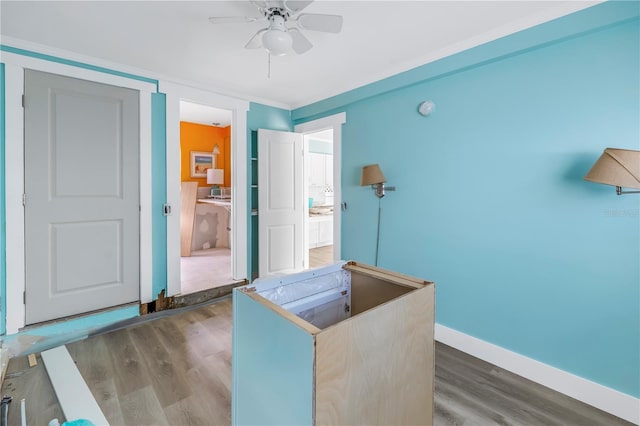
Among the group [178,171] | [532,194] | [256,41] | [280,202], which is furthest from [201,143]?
[532,194]

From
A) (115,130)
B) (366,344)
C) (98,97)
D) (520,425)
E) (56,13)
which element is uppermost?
(56,13)

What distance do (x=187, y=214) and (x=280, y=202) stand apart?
7.33ft

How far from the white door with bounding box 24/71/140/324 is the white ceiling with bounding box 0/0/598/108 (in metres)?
0.42

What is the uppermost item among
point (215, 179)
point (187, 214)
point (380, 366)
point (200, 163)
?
point (200, 163)

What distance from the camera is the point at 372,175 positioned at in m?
2.92

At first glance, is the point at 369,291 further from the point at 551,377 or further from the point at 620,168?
the point at 551,377

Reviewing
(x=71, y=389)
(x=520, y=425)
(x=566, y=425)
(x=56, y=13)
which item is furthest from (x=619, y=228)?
(x=56, y=13)

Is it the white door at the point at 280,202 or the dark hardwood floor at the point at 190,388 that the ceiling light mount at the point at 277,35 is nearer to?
the white door at the point at 280,202

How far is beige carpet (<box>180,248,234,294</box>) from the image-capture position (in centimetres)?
354

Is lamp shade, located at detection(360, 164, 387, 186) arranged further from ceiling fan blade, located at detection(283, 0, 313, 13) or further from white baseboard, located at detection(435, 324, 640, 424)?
ceiling fan blade, located at detection(283, 0, 313, 13)

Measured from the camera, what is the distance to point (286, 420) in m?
0.77

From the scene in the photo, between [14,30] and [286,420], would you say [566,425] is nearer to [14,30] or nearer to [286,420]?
[286,420]

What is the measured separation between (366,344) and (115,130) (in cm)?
304

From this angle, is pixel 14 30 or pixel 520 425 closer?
pixel 520 425
